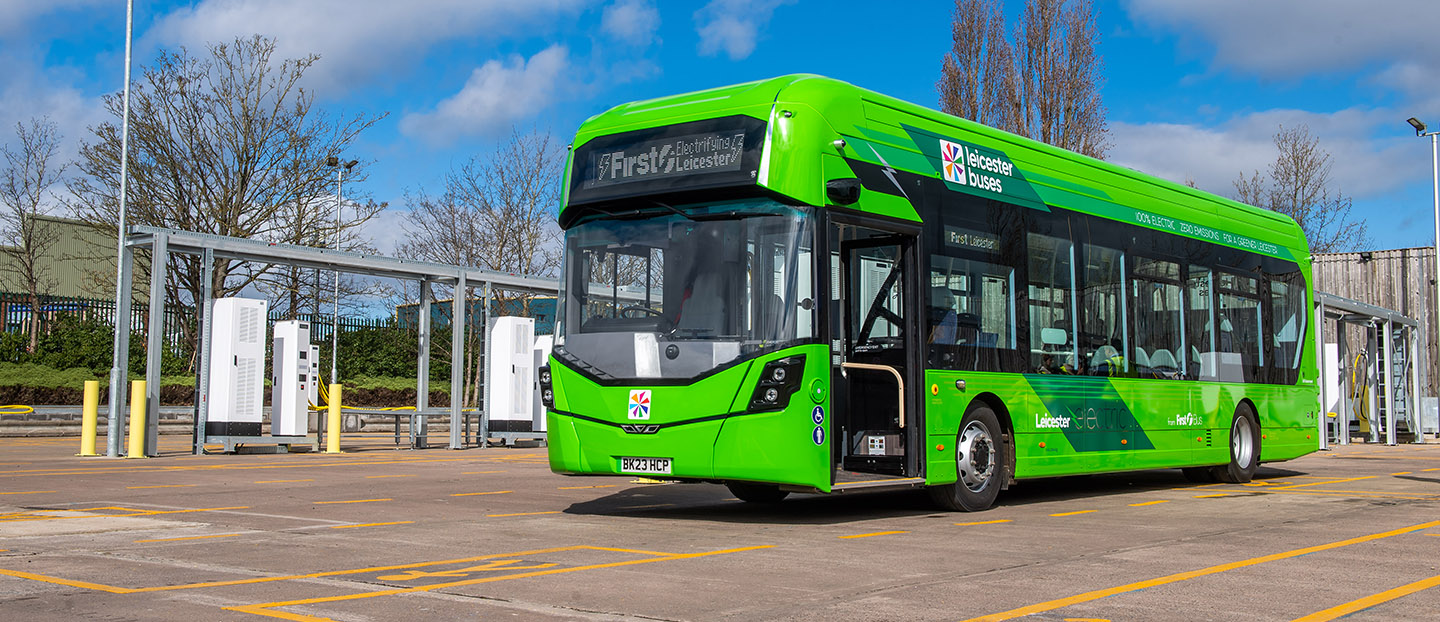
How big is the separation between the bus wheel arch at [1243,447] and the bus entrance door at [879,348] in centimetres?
684

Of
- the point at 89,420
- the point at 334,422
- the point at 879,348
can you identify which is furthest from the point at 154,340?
the point at 879,348

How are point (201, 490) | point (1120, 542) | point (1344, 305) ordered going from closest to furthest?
point (1120, 542) < point (201, 490) < point (1344, 305)

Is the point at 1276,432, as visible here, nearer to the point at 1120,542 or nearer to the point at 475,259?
the point at 1120,542

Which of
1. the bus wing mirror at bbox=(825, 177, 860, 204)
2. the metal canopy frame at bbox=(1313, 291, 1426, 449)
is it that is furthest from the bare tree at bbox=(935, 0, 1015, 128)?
the bus wing mirror at bbox=(825, 177, 860, 204)

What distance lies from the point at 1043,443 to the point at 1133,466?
1.89 meters

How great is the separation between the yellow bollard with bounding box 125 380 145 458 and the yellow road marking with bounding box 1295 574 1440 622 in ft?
60.1

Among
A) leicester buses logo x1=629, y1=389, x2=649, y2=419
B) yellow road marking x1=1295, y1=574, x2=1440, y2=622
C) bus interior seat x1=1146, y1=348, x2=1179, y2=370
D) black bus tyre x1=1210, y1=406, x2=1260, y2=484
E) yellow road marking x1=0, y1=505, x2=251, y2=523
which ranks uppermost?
bus interior seat x1=1146, y1=348, x2=1179, y2=370

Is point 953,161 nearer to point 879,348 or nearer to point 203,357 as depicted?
point 879,348

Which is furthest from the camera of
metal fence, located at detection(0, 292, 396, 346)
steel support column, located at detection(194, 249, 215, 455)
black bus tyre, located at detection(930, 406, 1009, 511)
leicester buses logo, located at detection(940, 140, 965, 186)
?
metal fence, located at detection(0, 292, 396, 346)

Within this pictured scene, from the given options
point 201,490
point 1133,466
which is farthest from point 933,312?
point 201,490

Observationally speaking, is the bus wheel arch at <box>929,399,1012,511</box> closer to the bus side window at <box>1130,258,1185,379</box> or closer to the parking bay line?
the bus side window at <box>1130,258,1185,379</box>

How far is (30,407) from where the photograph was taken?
2738cm

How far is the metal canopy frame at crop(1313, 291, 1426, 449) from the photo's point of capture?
3225 cm

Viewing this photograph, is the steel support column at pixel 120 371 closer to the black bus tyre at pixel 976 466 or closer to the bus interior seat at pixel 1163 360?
the black bus tyre at pixel 976 466
